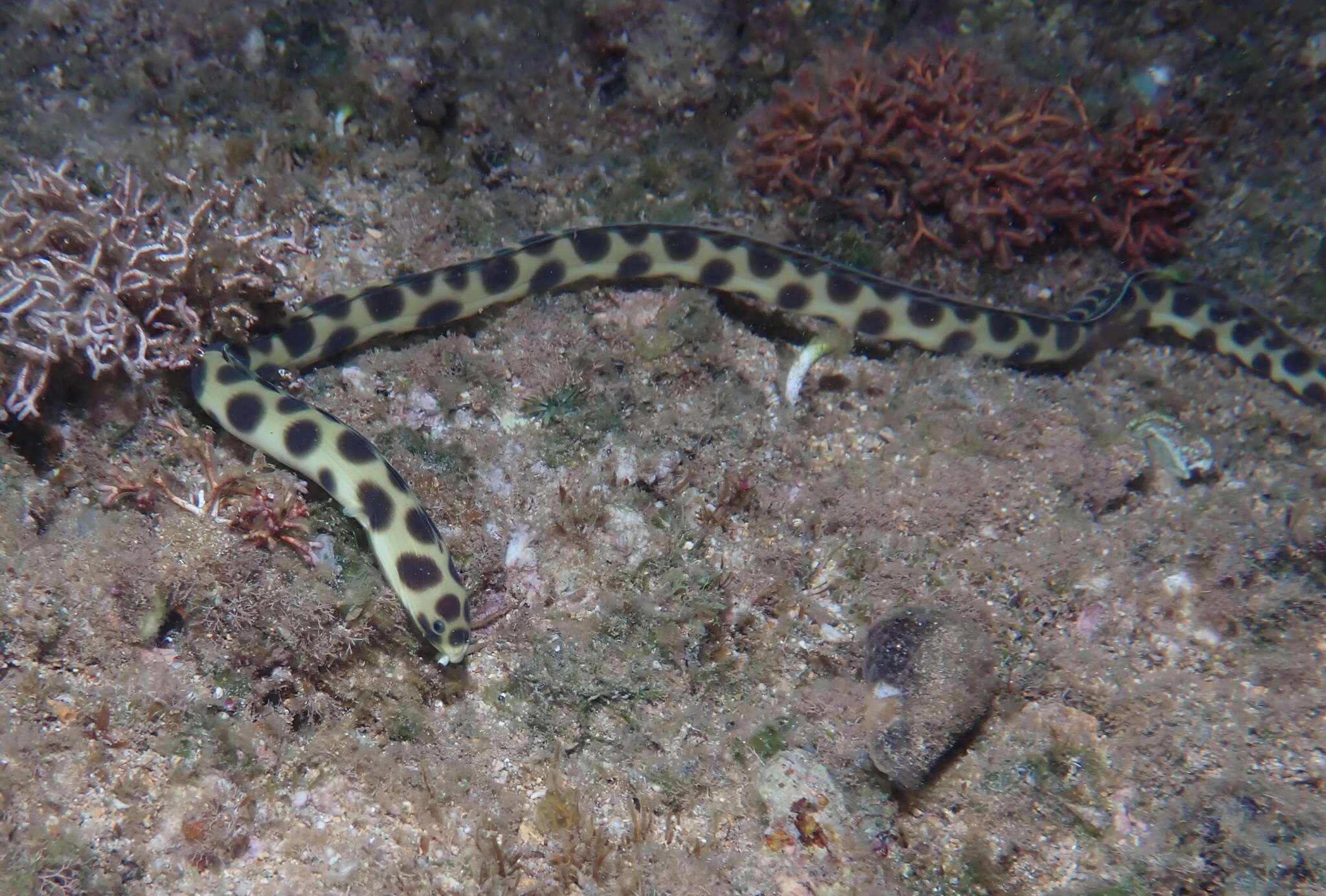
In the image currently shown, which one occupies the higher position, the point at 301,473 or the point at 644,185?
the point at 644,185

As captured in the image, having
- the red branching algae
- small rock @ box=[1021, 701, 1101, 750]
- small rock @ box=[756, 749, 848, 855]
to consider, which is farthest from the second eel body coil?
small rock @ box=[1021, 701, 1101, 750]

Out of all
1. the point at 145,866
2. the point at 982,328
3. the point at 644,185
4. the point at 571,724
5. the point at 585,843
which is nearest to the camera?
the point at 145,866

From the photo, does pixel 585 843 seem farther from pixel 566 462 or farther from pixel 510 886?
pixel 566 462

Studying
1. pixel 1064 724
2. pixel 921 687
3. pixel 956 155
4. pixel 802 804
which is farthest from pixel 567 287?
pixel 1064 724

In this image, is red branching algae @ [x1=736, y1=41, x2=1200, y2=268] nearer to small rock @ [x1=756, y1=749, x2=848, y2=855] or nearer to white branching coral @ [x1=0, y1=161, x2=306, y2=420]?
white branching coral @ [x1=0, y1=161, x2=306, y2=420]

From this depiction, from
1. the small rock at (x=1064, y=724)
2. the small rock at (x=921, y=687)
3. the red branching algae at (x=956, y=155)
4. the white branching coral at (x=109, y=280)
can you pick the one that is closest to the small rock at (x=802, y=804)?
the small rock at (x=921, y=687)

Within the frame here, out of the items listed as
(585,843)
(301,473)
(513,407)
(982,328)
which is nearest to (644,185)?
(513,407)

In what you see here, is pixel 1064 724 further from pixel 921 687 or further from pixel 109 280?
pixel 109 280
